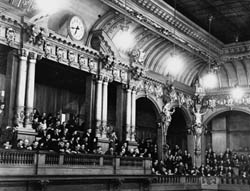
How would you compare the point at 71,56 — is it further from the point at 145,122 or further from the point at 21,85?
the point at 145,122

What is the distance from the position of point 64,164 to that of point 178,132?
13.6m

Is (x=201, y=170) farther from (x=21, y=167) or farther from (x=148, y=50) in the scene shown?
(x=21, y=167)

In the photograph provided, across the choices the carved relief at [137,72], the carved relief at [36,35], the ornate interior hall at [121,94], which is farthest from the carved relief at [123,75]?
the carved relief at [36,35]

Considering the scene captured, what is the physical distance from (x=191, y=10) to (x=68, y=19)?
6.82 m

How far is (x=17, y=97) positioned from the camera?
13438mm

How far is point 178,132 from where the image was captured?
83.3ft

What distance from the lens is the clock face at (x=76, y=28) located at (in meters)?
15.6

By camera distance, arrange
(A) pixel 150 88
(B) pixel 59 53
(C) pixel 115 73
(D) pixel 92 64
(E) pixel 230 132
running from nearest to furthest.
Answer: (B) pixel 59 53 → (D) pixel 92 64 → (C) pixel 115 73 → (A) pixel 150 88 → (E) pixel 230 132

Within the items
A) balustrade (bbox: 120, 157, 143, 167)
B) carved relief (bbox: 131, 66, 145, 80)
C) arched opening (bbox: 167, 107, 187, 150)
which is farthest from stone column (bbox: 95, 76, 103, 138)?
arched opening (bbox: 167, 107, 187, 150)

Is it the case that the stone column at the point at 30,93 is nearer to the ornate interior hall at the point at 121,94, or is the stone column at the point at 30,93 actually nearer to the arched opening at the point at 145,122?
the ornate interior hall at the point at 121,94

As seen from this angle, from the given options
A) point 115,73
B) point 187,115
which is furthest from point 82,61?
point 187,115

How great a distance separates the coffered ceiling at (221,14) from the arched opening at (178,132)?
18.4 feet

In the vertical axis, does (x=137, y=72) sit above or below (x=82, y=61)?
above

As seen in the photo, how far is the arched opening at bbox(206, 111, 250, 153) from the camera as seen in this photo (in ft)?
83.7
